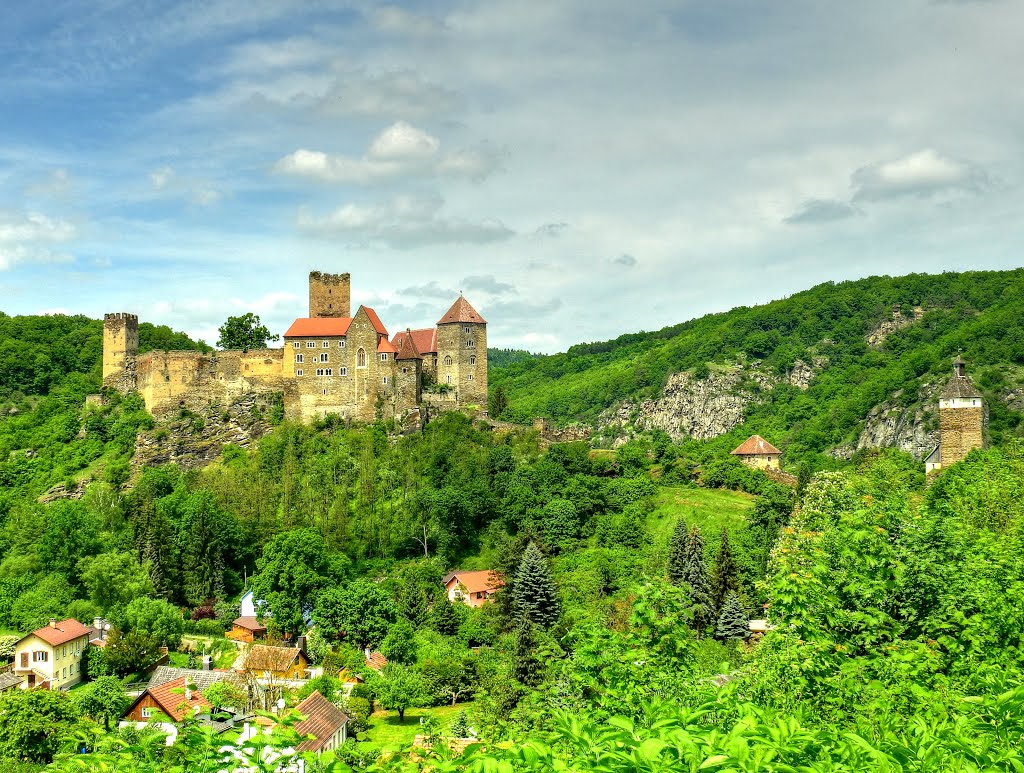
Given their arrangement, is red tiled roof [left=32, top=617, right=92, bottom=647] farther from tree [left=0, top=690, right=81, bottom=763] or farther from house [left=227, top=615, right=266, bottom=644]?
tree [left=0, top=690, right=81, bottom=763]

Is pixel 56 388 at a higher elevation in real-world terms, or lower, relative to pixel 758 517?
higher

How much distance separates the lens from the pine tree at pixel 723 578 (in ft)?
143

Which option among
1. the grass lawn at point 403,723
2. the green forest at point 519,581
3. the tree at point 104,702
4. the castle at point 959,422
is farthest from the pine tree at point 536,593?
the castle at point 959,422

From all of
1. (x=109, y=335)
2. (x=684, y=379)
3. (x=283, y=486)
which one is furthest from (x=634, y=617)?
(x=684, y=379)

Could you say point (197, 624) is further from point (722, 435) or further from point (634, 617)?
point (722, 435)

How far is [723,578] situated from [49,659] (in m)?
30.1

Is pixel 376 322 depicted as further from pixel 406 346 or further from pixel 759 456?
pixel 759 456

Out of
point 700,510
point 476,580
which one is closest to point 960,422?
point 700,510

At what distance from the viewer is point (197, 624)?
47594 mm

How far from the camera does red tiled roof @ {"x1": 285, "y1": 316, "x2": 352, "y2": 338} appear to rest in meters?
58.4

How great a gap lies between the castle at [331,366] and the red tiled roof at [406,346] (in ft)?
0.20

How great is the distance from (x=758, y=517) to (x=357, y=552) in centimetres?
2178

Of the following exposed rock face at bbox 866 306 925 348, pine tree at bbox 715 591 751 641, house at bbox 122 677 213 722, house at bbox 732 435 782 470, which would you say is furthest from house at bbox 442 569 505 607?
exposed rock face at bbox 866 306 925 348

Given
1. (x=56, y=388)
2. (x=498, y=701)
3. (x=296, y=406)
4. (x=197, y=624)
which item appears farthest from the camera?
(x=56, y=388)
